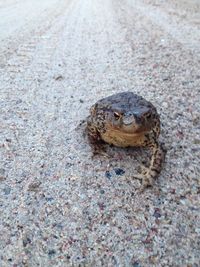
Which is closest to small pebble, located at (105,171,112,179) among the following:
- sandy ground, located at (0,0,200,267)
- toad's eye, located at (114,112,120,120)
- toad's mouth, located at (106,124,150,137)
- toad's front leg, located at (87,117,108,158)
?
sandy ground, located at (0,0,200,267)

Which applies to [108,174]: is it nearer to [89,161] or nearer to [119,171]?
[119,171]

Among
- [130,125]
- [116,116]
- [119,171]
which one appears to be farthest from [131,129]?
[119,171]

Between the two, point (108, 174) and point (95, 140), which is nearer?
point (108, 174)

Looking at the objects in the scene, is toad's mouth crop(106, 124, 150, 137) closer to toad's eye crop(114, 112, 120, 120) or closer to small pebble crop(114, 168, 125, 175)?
toad's eye crop(114, 112, 120, 120)

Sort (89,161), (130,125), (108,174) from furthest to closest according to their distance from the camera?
1. (89,161)
2. (108,174)
3. (130,125)

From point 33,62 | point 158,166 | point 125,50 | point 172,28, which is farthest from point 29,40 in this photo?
point 158,166

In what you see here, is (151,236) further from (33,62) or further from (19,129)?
(33,62)

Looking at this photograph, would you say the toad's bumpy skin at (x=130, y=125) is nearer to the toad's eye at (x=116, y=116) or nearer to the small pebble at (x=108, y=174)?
the toad's eye at (x=116, y=116)
